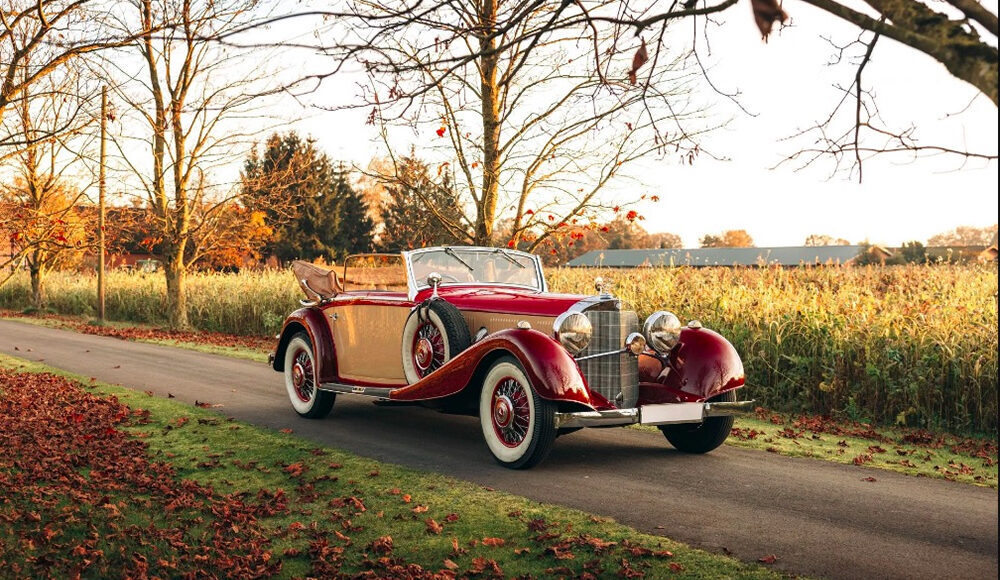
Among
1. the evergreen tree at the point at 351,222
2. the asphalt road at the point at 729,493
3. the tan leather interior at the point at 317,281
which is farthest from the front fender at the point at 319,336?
the evergreen tree at the point at 351,222

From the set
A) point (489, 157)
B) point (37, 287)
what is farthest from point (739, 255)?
point (489, 157)

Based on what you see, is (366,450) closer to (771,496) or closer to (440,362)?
(440,362)

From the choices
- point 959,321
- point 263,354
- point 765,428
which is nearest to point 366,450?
point 765,428

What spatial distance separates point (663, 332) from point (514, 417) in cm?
158

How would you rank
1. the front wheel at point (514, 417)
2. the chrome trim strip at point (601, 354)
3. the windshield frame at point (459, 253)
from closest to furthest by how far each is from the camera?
1. the front wheel at point (514, 417)
2. the chrome trim strip at point (601, 354)
3. the windshield frame at point (459, 253)

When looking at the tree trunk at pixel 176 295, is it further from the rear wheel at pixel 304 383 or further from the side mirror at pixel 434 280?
the side mirror at pixel 434 280

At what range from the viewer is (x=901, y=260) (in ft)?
141

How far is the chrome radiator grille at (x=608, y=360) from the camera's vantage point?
716cm

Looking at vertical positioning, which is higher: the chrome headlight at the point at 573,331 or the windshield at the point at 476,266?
the windshield at the point at 476,266

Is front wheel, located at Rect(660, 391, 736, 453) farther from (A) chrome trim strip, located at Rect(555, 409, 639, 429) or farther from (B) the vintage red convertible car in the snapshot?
(A) chrome trim strip, located at Rect(555, 409, 639, 429)

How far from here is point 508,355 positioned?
272 inches

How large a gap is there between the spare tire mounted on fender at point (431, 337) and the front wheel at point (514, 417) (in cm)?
59

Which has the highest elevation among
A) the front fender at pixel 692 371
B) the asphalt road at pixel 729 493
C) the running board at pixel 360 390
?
the front fender at pixel 692 371

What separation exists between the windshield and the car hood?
0.25 meters
